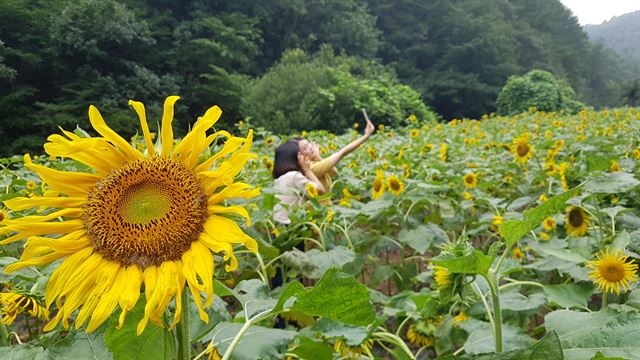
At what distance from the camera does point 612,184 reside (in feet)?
3.80

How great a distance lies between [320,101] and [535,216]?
1210cm

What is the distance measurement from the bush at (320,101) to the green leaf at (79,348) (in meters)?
11.3

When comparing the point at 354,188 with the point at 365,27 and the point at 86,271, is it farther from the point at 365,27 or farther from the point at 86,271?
the point at 365,27

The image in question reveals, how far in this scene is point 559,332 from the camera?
2.17 feet

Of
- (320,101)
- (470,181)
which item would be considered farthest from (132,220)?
(320,101)

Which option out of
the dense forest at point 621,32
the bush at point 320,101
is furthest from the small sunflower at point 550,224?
the dense forest at point 621,32

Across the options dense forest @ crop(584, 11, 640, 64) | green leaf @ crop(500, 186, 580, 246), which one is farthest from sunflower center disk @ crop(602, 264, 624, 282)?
dense forest @ crop(584, 11, 640, 64)

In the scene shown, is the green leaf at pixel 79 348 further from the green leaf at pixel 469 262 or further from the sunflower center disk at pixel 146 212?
the green leaf at pixel 469 262

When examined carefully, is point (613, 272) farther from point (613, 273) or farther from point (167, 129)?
point (167, 129)

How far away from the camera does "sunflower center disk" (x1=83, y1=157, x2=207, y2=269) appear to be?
20.8 inches

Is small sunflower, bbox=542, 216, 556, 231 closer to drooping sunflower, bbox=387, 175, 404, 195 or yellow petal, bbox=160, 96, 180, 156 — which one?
drooping sunflower, bbox=387, 175, 404, 195

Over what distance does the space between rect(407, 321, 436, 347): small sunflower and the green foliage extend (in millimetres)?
18218

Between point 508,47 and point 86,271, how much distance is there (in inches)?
1111

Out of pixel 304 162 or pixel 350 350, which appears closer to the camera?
pixel 350 350
